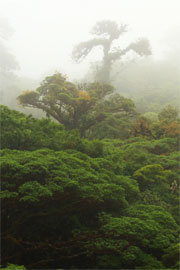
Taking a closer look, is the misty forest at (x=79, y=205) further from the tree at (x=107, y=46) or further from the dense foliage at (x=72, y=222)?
the tree at (x=107, y=46)

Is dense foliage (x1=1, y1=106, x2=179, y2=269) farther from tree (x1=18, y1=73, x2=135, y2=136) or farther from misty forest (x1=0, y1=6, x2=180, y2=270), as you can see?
tree (x1=18, y1=73, x2=135, y2=136)

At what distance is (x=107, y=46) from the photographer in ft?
114

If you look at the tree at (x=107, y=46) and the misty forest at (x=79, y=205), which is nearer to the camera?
the misty forest at (x=79, y=205)

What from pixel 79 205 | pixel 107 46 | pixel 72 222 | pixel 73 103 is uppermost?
pixel 107 46

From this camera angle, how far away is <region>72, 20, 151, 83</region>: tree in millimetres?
31859

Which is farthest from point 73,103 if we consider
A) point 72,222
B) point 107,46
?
point 107,46

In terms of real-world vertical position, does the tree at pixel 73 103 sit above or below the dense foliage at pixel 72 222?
above

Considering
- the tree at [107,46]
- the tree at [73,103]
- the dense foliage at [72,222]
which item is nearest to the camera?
the dense foliage at [72,222]

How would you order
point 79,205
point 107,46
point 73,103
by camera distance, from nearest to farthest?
point 79,205
point 73,103
point 107,46

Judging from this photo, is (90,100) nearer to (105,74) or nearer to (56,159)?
(56,159)

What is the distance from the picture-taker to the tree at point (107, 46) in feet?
105

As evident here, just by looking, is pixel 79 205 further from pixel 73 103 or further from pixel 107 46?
pixel 107 46

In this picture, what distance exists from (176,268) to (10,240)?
3.06 m

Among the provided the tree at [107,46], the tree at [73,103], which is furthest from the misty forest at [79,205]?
the tree at [107,46]
